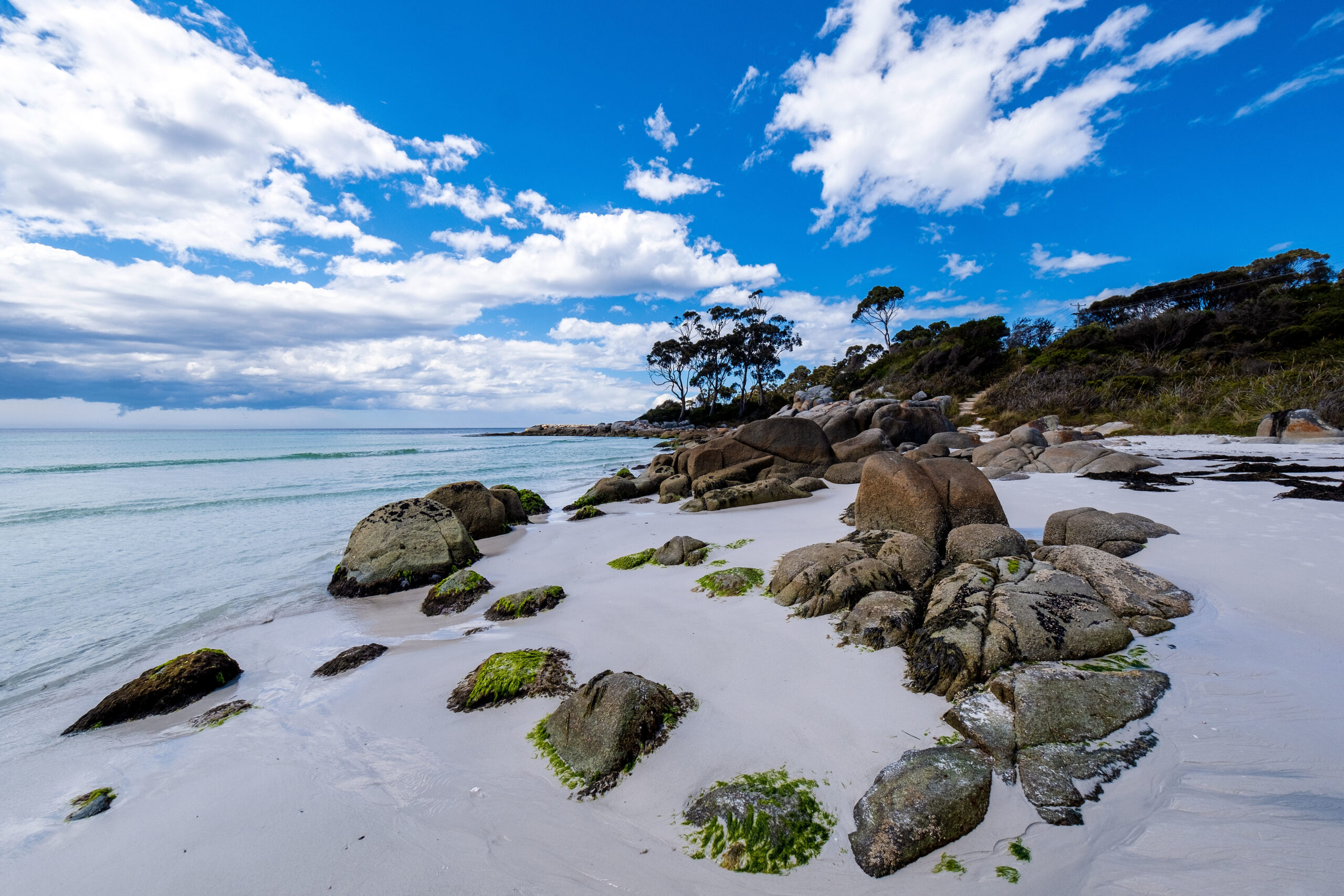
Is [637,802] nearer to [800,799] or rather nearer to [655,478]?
[800,799]

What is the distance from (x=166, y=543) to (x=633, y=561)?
34.7ft

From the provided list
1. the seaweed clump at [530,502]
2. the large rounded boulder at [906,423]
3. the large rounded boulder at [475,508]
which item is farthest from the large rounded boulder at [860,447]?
the large rounded boulder at [475,508]

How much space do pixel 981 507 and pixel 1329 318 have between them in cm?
3859

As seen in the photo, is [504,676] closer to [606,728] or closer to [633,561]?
[606,728]

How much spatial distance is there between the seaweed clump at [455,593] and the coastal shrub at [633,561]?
1.72 meters

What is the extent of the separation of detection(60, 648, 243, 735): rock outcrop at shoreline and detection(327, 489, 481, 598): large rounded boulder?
2389 mm

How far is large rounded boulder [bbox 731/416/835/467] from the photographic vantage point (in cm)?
1377

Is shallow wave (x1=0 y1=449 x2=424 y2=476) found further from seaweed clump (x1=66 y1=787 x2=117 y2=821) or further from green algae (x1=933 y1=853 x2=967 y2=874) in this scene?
green algae (x1=933 y1=853 x2=967 y2=874)

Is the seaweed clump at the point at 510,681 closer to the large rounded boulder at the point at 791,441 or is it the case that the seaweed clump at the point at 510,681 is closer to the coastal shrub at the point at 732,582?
the coastal shrub at the point at 732,582

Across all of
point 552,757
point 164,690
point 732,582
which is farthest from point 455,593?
point 552,757

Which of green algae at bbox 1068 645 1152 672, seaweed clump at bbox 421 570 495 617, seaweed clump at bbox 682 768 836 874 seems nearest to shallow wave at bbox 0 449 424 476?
seaweed clump at bbox 421 570 495 617

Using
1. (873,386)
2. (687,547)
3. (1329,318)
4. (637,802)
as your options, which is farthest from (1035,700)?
(873,386)

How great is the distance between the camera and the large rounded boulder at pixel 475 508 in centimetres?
1002

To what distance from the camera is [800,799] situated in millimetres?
2627
